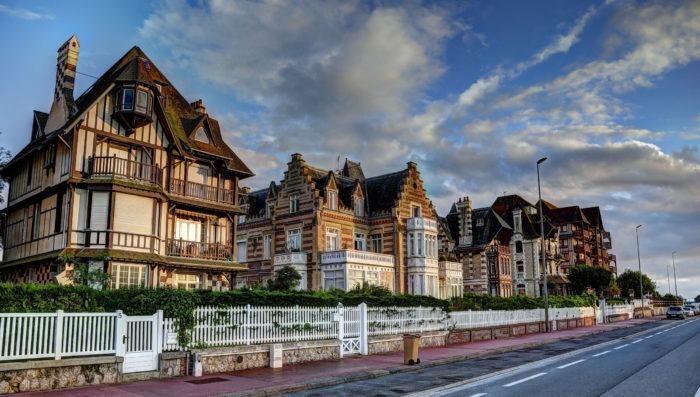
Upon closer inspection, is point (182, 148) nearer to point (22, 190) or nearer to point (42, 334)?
point (22, 190)

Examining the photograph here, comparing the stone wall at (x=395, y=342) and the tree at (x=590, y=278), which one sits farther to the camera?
A: the tree at (x=590, y=278)

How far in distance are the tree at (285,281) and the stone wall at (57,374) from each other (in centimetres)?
1921

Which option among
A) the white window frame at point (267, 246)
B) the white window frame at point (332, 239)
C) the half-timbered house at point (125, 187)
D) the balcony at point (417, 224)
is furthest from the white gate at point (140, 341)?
the balcony at point (417, 224)

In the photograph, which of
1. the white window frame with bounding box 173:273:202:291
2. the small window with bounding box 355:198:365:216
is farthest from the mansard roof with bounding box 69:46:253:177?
the small window with bounding box 355:198:365:216

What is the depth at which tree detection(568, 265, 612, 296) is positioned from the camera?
6826 centimetres

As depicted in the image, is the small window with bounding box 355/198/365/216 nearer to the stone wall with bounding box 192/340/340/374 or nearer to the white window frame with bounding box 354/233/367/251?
the white window frame with bounding box 354/233/367/251

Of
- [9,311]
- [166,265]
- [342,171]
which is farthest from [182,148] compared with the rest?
[342,171]

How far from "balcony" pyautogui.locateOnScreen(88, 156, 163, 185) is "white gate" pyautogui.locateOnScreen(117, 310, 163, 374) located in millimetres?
11640

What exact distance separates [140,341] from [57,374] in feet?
7.18

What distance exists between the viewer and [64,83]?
2803 cm

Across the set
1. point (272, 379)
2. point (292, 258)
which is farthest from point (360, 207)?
point (272, 379)

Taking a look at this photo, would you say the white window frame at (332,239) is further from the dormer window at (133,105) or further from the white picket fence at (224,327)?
the dormer window at (133,105)

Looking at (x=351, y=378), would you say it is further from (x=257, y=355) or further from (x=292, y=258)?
(x=292, y=258)

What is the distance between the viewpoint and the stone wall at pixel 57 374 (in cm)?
1225
